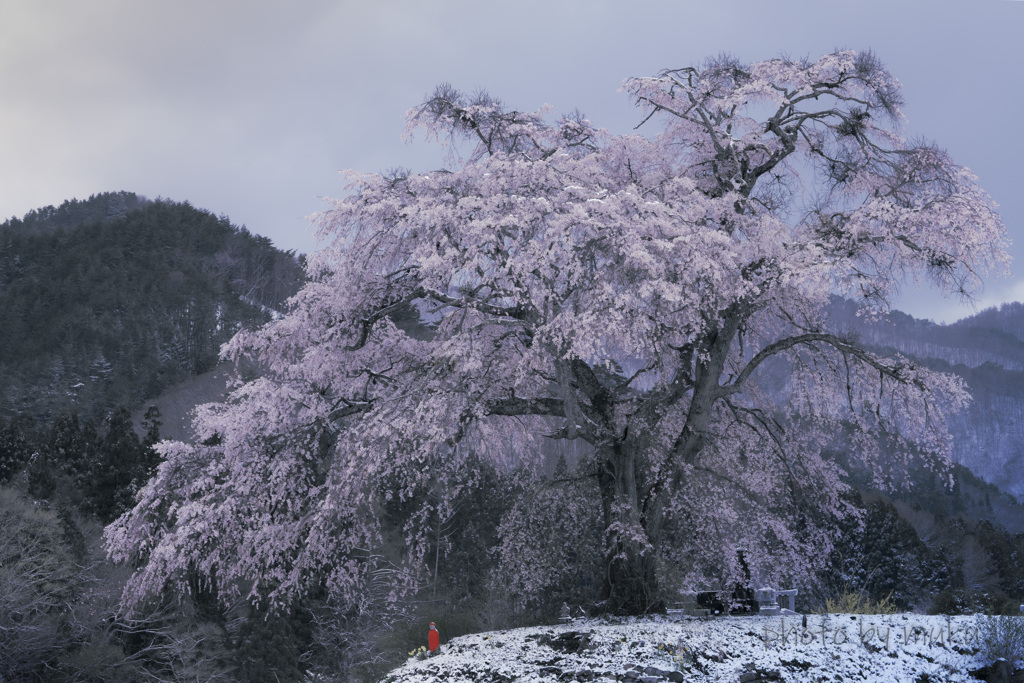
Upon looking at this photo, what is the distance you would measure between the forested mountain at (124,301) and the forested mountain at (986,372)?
47.9 m

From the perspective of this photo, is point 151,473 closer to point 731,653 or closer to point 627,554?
point 627,554

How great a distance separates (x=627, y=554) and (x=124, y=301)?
49.4 metres

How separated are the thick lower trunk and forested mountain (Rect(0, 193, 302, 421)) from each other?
31.8 metres

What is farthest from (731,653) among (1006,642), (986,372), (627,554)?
(986,372)

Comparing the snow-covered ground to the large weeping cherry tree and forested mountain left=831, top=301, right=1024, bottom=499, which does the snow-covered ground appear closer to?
the large weeping cherry tree

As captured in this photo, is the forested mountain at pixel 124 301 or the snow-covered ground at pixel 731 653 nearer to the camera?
the snow-covered ground at pixel 731 653

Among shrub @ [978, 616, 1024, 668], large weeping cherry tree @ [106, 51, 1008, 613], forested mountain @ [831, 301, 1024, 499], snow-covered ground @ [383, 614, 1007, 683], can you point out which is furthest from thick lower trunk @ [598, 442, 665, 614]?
forested mountain @ [831, 301, 1024, 499]

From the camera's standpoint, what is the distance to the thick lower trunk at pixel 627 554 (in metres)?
11.3

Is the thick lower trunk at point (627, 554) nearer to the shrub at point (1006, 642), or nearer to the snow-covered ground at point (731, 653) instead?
the snow-covered ground at point (731, 653)

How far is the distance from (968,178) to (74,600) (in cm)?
2114

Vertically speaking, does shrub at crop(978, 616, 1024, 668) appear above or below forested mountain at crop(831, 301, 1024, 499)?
below

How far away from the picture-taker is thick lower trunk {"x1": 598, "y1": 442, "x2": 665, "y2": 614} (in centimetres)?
1127

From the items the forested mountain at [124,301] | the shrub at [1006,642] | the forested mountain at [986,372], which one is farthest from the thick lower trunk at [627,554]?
the forested mountain at [986,372]

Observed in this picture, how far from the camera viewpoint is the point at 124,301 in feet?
171
